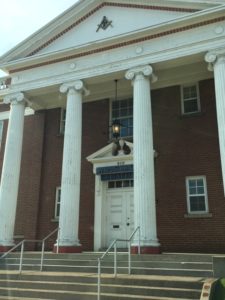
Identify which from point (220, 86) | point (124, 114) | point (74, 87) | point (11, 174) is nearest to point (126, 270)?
point (220, 86)

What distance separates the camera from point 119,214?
614 inches

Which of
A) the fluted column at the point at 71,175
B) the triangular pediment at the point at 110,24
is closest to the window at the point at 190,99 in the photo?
the triangular pediment at the point at 110,24

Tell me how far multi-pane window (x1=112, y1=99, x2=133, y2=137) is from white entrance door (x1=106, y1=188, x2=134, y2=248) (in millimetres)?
2757

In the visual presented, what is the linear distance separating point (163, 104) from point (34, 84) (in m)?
5.87

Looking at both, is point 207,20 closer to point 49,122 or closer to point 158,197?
point 158,197

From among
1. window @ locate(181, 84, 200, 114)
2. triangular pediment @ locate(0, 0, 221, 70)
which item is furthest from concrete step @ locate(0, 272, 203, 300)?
triangular pediment @ locate(0, 0, 221, 70)

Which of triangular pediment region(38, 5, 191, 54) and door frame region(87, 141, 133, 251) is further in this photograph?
door frame region(87, 141, 133, 251)

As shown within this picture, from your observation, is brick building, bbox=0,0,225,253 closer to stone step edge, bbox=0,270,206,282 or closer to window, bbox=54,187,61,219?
window, bbox=54,187,61,219

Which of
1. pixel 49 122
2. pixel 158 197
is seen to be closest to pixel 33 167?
pixel 49 122

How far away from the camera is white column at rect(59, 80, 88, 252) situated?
13.0m

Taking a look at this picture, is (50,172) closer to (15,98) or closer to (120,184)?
(120,184)

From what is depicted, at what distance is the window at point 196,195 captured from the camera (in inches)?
553

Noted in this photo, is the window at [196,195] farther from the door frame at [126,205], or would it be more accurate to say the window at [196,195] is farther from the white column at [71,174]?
the white column at [71,174]

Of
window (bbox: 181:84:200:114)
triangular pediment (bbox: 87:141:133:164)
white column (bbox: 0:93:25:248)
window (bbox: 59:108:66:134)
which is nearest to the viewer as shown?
white column (bbox: 0:93:25:248)
